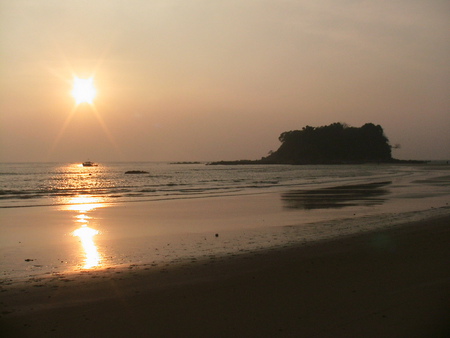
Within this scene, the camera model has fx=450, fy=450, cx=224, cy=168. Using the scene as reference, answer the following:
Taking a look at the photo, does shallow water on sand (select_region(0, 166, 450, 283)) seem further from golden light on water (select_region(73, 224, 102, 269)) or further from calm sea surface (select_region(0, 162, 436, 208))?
calm sea surface (select_region(0, 162, 436, 208))

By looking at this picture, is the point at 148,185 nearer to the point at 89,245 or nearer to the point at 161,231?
the point at 161,231

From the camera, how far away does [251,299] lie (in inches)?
275

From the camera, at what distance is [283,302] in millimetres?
6797

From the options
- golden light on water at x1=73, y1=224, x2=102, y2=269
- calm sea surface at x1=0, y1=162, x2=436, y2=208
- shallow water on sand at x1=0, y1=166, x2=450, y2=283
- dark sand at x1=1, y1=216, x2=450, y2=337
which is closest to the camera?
dark sand at x1=1, y1=216, x2=450, y2=337

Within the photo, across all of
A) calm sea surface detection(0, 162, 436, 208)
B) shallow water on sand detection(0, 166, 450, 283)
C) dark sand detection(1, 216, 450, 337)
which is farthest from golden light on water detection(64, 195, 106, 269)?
calm sea surface detection(0, 162, 436, 208)

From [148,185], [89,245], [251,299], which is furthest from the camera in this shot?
[148,185]

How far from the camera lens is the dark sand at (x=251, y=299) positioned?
5824 mm

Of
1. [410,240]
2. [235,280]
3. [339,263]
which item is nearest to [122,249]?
[235,280]

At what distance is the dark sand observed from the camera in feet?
19.1

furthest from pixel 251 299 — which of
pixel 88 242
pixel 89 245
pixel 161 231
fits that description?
pixel 161 231

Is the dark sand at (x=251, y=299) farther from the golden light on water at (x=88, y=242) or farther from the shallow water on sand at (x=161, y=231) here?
the shallow water on sand at (x=161, y=231)

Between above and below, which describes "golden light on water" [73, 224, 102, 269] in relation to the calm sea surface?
below

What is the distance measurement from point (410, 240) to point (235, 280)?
18.9 feet

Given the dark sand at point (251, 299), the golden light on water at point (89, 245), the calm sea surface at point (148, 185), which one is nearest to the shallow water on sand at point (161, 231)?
the golden light on water at point (89, 245)
